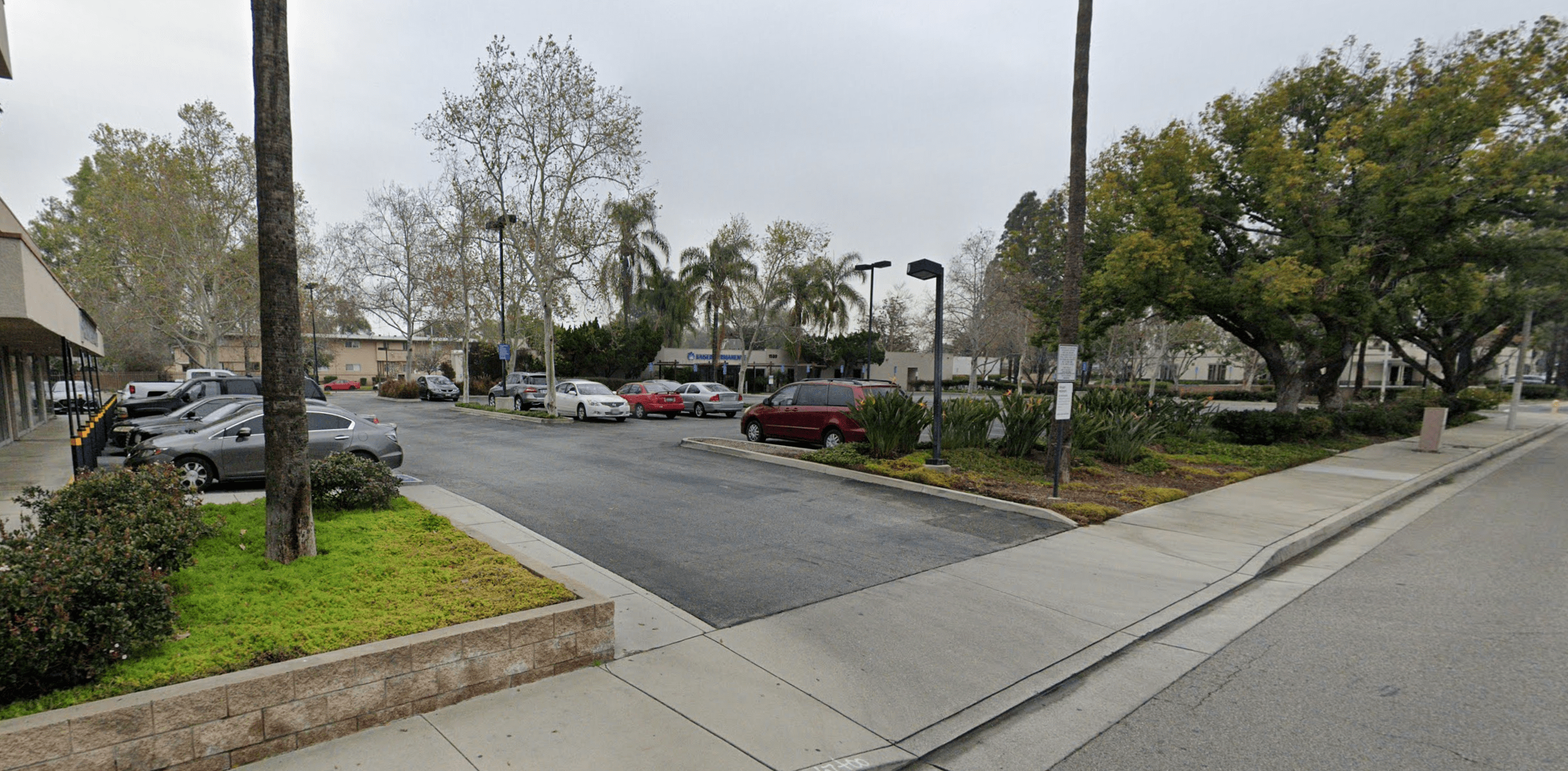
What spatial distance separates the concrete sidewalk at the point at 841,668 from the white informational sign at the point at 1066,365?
7.63ft

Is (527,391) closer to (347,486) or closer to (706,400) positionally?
(706,400)

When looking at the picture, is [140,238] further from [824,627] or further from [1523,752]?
[1523,752]

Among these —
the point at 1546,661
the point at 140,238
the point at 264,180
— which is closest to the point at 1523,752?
the point at 1546,661

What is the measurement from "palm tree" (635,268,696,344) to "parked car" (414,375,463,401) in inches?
477

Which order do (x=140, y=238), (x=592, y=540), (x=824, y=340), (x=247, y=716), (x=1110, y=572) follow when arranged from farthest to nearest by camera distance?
(x=824, y=340) < (x=140, y=238) < (x=592, y=540) < (x=1110, y=572) < (x=247, y=716)

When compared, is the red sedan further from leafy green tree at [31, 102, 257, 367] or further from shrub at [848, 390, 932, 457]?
leafy green tree at [31, 102, 257, 367]

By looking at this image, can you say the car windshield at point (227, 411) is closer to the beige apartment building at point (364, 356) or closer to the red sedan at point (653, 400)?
the red sedan at point (653, 400)

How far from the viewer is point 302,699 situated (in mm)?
3303

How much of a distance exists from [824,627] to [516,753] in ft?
7.86

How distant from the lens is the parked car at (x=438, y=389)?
124 feet

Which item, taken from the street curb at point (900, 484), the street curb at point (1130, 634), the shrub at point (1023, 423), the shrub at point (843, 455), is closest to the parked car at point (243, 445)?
the street curb at point (900, 484)

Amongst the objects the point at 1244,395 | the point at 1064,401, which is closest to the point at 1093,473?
the point at 1064,401

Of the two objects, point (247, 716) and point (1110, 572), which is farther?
point (1110, 572)

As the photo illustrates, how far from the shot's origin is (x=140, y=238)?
2986 cm
